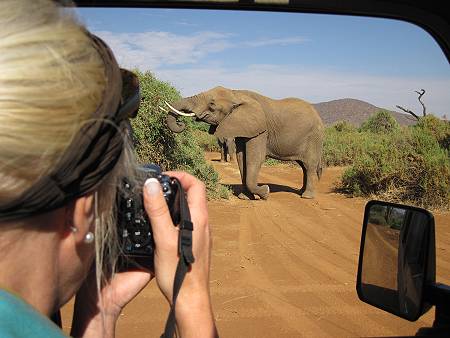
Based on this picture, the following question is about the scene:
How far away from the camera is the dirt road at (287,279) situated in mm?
3230

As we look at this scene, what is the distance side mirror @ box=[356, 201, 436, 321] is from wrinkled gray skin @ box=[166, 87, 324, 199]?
23.1 feet

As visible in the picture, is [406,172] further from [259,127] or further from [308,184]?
[259,127]

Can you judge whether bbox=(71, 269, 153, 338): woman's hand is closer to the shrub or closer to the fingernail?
the fingernail

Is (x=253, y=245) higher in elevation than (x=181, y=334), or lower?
lower

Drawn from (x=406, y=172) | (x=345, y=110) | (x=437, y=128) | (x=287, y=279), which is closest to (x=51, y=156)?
(x=287, y=279)

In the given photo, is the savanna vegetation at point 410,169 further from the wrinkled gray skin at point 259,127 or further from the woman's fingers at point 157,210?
the woman's fingers at point 157,210

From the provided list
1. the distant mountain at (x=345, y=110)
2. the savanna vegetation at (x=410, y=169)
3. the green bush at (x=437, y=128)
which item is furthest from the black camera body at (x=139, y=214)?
the distant mountain at (x=345, y=110)

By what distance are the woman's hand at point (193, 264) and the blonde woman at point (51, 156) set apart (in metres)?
0.10

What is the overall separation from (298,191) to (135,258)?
950 centimetres

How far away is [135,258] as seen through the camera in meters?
1.12

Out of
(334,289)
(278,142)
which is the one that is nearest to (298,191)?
(278,142)

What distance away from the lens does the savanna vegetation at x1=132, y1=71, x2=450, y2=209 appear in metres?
7.79

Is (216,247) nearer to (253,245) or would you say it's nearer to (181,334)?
(253,245)

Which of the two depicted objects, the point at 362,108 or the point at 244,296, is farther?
the point at 362,108
